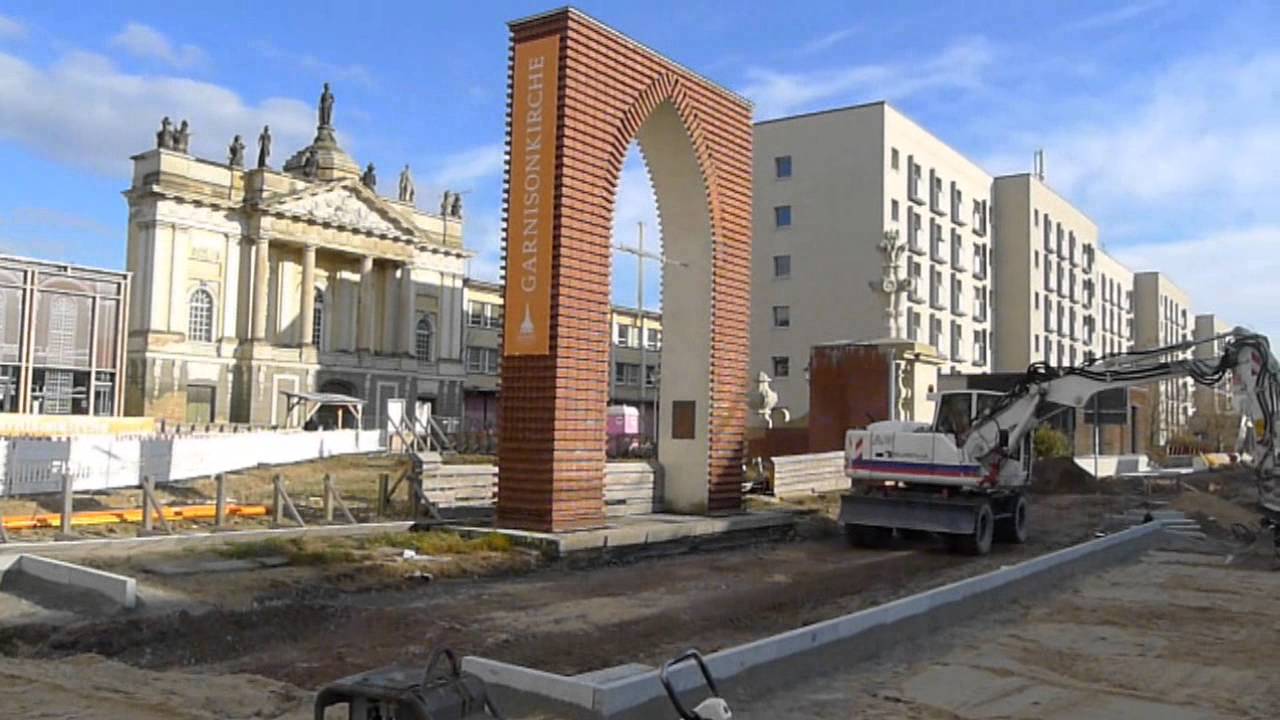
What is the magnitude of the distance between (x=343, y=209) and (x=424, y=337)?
11.2 metres

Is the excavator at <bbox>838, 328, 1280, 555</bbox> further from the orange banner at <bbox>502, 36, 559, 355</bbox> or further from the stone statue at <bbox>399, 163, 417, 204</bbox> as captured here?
the stone statue at <bbox>399, 163, 417, 204</bbox>

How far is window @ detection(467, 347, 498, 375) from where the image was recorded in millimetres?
84188

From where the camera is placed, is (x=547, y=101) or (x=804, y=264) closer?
(x=547, y=101)

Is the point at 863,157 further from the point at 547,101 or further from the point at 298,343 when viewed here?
the point at 547,101

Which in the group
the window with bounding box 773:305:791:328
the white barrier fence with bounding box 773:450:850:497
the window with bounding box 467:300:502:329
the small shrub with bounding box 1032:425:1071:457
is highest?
the window with bounding box 467:300:502:329

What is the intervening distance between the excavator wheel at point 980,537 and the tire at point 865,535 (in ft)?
4.42

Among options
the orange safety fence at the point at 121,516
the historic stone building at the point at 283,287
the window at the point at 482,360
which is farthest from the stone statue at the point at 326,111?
the orange safety fence at the point at 121,516

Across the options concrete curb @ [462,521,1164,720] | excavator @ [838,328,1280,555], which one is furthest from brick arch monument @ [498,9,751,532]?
concrete curb @ [462,521,1164,720]

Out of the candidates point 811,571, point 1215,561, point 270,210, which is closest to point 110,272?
point 270,210

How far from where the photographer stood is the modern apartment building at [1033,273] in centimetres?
7344

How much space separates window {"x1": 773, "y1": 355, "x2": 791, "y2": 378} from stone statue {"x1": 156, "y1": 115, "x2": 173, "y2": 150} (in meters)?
36.7

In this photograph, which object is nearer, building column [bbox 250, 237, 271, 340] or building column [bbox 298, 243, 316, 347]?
building column [bbox 250, 237, 271, 340]

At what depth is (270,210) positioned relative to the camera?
66.4 meters

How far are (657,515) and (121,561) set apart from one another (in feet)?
31.3
